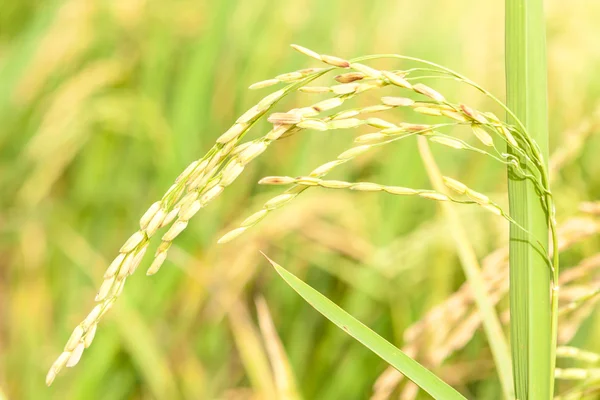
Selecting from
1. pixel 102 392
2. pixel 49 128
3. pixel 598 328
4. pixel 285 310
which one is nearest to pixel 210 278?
pixel 285 310

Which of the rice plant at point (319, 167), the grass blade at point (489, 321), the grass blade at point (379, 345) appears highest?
the rice plant at point (319, 167)

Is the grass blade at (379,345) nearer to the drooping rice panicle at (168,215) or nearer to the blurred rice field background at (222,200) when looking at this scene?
the drooping rice panicle at (168,215)

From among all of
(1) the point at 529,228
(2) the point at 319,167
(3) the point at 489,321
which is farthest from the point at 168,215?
(3) the point at 489,321

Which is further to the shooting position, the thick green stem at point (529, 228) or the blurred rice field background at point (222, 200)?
the blurred rice field background at point (222, 200)

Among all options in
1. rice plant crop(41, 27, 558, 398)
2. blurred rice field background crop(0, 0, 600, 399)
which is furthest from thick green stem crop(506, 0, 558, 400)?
blurred rice field background crop(0, 0, 600, 399)

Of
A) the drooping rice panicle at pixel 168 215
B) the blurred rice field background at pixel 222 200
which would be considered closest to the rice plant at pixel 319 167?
the drooping rice panicle at pixel 168 215

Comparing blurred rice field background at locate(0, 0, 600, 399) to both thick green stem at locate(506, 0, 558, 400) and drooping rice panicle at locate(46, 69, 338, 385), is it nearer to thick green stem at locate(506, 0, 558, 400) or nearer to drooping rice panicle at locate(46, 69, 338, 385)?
thick green stem at locate(506, 0, 558, 400)
